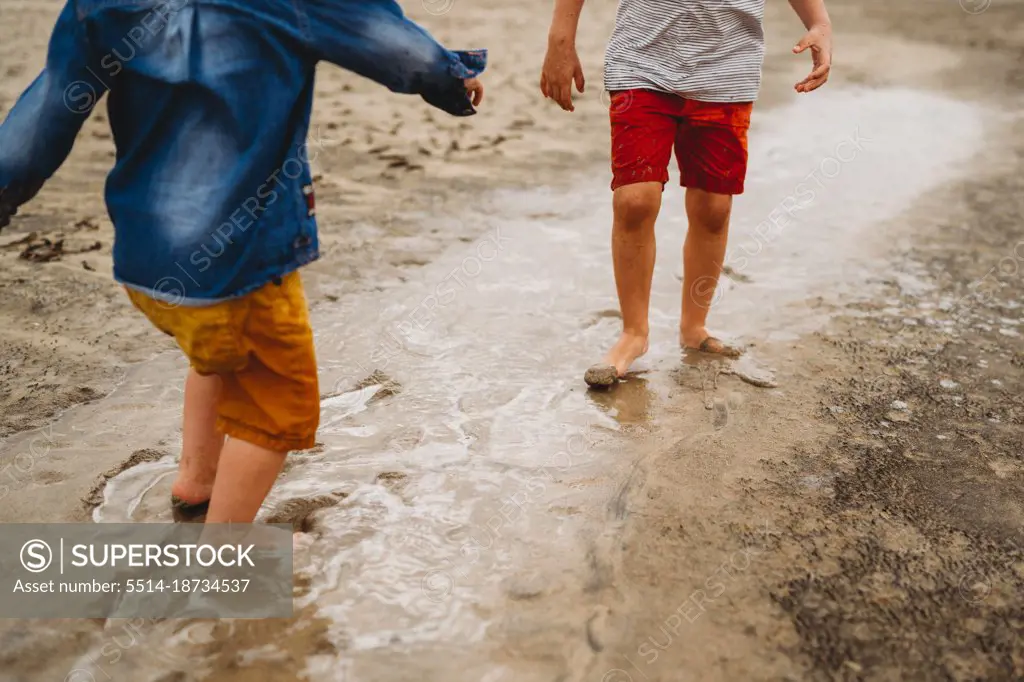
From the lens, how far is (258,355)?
196 cm

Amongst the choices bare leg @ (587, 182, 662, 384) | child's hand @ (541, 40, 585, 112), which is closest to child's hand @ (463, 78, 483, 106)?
child's hand @ (541, 40, 585, 112)

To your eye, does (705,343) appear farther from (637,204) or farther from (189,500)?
(189,500)

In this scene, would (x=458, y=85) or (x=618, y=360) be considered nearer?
(x=458, y=85)

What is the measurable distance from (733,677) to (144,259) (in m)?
1.32

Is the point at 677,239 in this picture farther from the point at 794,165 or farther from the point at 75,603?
the point at 75,603

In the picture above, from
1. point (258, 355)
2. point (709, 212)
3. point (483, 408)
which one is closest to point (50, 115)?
point (258, 355)

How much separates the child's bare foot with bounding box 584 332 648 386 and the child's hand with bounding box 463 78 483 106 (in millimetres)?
1181

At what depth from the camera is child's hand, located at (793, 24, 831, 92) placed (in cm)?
290

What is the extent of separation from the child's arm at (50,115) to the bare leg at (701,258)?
1873 millimetres

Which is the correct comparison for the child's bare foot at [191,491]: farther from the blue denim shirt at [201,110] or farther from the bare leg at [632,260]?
the bare leg at [632,260]

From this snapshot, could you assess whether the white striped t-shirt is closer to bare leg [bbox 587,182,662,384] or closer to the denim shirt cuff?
bare leg [bbox 587,182,662,384]

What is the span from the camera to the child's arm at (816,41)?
290 centimetres

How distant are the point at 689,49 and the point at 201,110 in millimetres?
1623

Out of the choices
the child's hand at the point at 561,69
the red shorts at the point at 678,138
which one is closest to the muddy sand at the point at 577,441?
the red shorts at the point at 678,138
